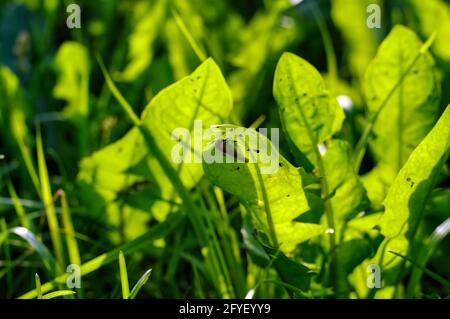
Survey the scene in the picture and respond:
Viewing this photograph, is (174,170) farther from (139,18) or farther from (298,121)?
(139,18)

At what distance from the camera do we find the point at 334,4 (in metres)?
1.50

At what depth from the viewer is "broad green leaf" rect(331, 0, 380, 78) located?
4.74 feet

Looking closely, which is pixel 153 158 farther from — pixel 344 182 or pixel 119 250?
pixel 344 182

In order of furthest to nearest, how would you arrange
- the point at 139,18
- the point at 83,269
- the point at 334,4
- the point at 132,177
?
the point at 139,18 < the point at 334,4 < the point at 132,177 < the point at 83,269

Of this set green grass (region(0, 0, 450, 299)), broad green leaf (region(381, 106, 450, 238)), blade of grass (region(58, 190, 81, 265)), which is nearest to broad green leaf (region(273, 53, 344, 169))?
green grass (region(0, 0, 450, 299))

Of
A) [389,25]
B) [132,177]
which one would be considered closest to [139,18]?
[389,25]

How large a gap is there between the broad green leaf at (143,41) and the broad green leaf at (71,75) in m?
0.08

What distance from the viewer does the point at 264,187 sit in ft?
2.64

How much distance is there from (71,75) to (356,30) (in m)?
0.57

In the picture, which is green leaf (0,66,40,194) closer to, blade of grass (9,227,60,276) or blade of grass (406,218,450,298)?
blade of grass (9,227,60,276)

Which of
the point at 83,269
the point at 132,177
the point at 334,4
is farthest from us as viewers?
the point at 334,4

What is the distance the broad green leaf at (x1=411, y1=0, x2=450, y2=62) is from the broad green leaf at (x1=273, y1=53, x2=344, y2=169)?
1.64ft
